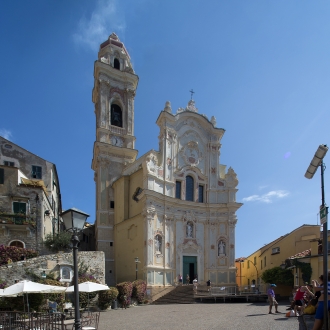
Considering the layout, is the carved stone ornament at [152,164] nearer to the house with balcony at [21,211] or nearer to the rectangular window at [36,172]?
the house with balcony at [21,211]

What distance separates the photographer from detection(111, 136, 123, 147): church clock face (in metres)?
40.7

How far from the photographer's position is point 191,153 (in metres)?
39.3

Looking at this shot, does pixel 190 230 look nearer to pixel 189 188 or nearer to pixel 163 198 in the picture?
pixel 189 188

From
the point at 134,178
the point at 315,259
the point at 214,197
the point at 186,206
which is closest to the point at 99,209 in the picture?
the point at 134,178

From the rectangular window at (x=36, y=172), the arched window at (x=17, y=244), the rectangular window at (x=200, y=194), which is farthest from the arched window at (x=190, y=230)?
the arched window at (x=17, y=244)

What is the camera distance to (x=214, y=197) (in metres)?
39.4

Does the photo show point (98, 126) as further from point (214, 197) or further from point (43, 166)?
point (214, 197)

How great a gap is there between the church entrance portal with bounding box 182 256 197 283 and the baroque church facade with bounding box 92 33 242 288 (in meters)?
0.10

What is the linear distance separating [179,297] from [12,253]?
13.7 metres

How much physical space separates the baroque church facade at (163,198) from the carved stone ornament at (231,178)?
12 centimetres

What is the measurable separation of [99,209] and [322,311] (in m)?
32.1

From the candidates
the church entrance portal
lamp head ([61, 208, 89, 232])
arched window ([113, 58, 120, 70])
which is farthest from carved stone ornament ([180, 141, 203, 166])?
lamp head ([61, 208, 89, 232])

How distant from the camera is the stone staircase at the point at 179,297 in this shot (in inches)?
1129

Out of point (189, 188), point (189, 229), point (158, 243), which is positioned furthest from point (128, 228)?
point (189, 188)
